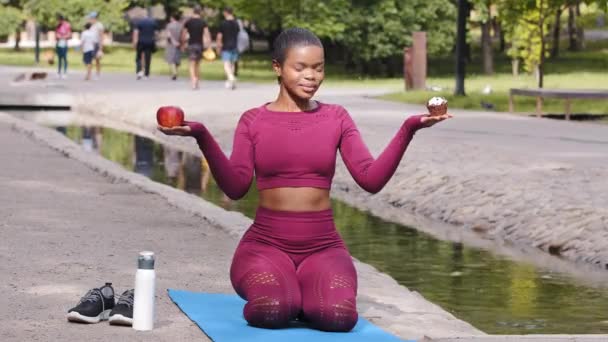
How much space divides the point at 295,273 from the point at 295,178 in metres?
0.47

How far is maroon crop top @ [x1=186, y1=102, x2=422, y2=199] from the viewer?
316 inches

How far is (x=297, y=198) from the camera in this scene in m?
8.05

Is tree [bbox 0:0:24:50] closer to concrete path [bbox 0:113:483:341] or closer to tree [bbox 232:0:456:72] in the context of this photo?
tree [bbox 232:0:456:72]

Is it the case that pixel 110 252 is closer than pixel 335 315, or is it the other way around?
pixel 335 315

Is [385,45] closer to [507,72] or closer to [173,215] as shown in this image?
[507,72]

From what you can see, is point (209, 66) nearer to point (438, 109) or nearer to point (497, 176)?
point (497, 176)

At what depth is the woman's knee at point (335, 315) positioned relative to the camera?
7707 millimetres

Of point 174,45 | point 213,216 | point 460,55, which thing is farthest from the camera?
point 174,45

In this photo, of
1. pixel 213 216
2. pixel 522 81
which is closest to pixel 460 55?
pixel 522 81

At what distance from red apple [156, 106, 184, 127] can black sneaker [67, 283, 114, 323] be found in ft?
3.07

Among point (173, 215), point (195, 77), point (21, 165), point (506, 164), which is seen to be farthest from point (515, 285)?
point (195, 77)

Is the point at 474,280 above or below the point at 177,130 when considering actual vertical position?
below

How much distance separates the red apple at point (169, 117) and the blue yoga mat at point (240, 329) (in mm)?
971

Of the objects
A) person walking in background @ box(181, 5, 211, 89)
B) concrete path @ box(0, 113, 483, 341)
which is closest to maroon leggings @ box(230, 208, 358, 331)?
concrete path @ box(0, 113, 483, 341)
